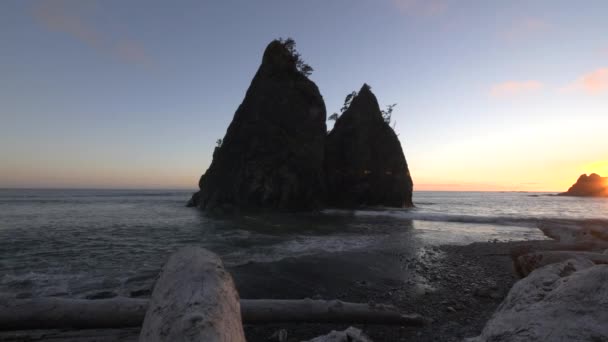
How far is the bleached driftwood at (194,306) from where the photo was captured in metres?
2.20

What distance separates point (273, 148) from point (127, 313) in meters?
31.8

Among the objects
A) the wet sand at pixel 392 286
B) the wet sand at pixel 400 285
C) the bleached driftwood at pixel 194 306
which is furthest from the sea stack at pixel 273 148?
the bleached driftwood at pixel 194 306

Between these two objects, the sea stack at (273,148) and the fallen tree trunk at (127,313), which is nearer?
the fallen tree trunk at (127,313)

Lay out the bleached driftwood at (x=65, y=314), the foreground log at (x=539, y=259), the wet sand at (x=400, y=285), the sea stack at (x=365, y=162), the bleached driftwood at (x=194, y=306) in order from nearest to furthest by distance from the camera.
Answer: the bleached driftwood at (x=194, y=306), the bleached driftwood at (x=65, y=314), the wet sand at (x=400, y=285), the foreground log at (x=539, y=259), the sea stack at (x=365, y=162)

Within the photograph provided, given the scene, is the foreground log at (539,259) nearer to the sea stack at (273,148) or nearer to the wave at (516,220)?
the wave at (516,220)

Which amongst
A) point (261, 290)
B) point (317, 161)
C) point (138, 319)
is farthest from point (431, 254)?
point (317, 161)

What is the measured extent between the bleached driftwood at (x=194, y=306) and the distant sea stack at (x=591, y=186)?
143742 mm

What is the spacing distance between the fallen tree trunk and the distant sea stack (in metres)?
141

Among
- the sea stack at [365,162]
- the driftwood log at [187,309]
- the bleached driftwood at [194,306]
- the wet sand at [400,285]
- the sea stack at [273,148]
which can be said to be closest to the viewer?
the bleached driftwood at [194,306]

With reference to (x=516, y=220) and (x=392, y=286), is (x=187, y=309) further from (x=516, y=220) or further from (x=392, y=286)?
(x=516, y=220)

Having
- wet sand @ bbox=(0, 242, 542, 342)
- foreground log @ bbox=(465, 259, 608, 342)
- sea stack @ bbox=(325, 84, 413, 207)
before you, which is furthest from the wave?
foreground log @ bbox=(465, 259, 608, 342)

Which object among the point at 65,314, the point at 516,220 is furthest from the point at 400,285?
the point at 516,220

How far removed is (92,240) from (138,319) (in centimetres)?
1123

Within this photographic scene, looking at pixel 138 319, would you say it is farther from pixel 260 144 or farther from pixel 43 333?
pixel 260 144
